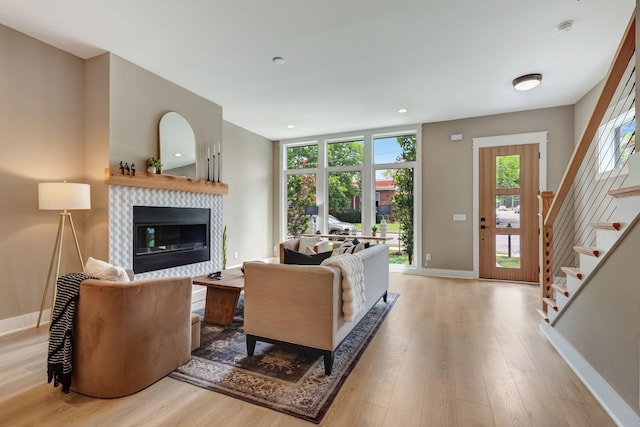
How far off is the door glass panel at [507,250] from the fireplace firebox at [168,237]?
15.9 ft

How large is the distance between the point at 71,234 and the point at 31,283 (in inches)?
23.0

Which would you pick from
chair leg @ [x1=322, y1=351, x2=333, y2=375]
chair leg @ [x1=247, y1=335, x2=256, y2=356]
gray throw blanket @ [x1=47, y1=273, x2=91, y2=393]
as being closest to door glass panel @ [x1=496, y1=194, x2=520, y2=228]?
chair leg @ [x1=322, y1=351, x2=333, y2=375]

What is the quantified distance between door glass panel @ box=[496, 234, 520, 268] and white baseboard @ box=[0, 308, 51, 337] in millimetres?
6302

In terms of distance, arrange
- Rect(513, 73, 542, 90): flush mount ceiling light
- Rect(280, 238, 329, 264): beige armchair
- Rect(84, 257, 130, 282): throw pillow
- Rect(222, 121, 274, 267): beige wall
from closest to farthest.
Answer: Rect(84, 257, 130, 282): throw pillow
Rect(513, 73, 542, 90): flush mount ceiling light
Rect(280, 238, 329, 264): beige armchair
Rect(222, 121, 274, 267): beige wall

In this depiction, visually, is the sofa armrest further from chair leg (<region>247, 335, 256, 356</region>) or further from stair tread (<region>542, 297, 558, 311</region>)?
stair tread (<region>542, 297, 558, 311</region>)

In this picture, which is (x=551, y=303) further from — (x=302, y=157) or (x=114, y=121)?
(x=302, y=157)

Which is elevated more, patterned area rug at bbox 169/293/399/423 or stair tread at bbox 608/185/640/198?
stair tread at bbox 608/185/640/198

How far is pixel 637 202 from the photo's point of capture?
166 cm

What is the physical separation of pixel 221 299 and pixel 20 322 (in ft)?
6.30

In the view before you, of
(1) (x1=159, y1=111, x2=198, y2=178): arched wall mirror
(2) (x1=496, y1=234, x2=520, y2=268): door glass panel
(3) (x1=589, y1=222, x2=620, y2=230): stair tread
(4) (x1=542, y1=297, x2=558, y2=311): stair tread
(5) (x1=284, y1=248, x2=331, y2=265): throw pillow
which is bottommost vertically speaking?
(4) (x1=542, y1=297, x2=558, y2=311): stair tread

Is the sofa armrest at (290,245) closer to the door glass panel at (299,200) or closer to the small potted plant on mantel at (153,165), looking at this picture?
the door glass panel at (299,200)

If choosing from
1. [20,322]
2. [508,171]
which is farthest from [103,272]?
[508,171]

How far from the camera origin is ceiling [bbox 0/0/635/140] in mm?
2510

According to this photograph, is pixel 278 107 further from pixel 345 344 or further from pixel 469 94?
pixel 345 344
